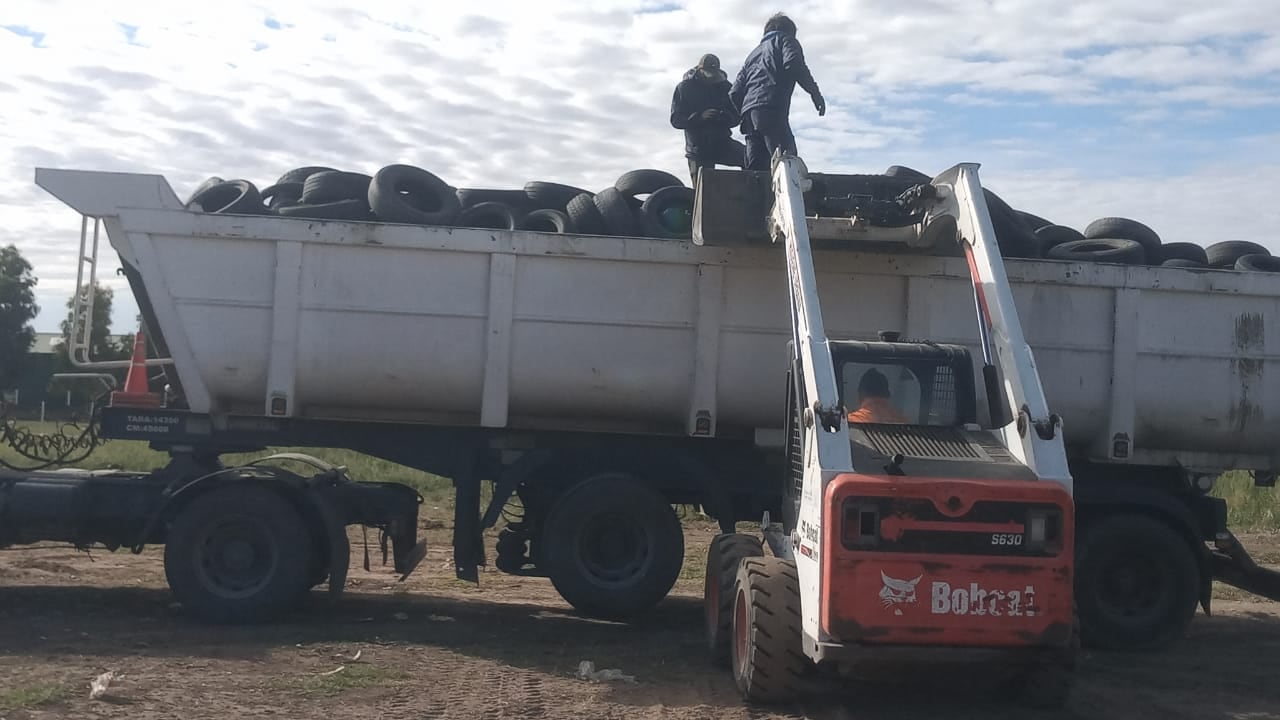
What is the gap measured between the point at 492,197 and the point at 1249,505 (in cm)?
1376

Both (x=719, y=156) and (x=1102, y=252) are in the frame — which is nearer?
(x=1102, y=252)

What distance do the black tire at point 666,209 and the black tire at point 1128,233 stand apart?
12.5 feet

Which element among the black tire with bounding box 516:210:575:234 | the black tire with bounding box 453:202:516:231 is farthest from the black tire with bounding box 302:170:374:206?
the black tire with bounding box 516:210:575:234

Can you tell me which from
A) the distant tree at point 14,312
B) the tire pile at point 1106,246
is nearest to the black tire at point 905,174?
the tire pile at point 1106,246

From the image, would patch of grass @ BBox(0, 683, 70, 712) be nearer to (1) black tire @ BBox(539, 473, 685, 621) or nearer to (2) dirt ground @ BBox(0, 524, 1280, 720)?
(2) dirt ground @ BBox(0, 524, 1280, 720)

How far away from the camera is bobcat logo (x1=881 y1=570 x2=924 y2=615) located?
650 centimetres

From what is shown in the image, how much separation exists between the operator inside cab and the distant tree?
150 feet

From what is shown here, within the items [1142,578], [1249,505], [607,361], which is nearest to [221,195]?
[607,361]

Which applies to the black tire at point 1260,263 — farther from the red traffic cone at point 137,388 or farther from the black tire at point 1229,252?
the red traffic cone at point 137,388

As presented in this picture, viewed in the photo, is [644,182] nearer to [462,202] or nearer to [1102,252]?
[462,202]

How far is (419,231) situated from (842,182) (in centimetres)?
346

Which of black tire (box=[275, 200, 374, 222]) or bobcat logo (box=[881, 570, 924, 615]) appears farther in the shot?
black tire (box=[275, 200, 374, 222])

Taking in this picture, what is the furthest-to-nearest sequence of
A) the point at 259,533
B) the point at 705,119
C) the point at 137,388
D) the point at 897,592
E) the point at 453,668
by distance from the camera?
the point at 705,119 < the point at 137,388 < the point at 259,533 < the point at 453,668 < the point at 897,592

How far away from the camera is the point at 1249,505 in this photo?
60.2 feet
